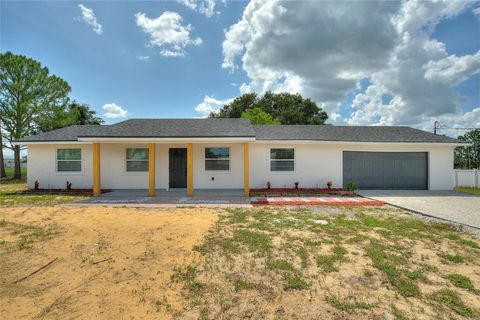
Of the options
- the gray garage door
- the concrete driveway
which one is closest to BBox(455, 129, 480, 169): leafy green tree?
the gray garage door

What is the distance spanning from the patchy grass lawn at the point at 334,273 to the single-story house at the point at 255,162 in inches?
257

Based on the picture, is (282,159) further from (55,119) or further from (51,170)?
(55,119)

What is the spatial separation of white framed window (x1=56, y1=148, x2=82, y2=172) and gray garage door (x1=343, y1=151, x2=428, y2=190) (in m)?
14.8

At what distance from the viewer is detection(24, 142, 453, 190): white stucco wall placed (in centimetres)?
1277

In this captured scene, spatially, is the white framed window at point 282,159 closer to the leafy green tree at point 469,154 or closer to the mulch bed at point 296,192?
the mulch bed at point 296,192

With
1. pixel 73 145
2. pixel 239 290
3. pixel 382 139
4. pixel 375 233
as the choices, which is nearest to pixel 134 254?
pixel 239 290

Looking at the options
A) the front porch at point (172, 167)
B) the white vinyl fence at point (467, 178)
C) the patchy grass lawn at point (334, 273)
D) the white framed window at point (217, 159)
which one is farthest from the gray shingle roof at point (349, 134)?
the patchy grass lawn at point (334, 273)

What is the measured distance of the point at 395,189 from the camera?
13.3 m

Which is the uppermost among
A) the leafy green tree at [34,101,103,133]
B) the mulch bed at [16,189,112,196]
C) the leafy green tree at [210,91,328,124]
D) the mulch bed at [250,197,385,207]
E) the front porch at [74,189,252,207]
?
the leafy green tree at [210,91,328,124]

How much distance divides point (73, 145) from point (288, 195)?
38.2 feet

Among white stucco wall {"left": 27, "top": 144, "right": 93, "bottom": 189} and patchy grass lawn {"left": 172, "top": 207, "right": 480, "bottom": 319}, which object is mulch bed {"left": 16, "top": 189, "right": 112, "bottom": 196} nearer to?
white stucco wall {"left": 27, "top": 144, "right": 93, "bottom": 189}

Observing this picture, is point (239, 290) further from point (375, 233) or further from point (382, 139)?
point (382, 139)

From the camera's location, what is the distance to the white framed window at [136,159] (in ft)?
42.7

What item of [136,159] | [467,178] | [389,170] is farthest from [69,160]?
[467,178]
